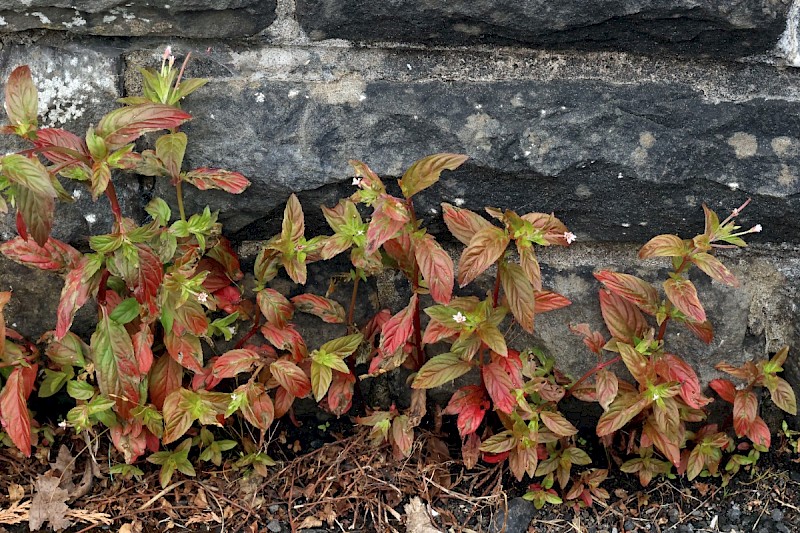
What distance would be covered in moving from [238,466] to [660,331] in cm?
102

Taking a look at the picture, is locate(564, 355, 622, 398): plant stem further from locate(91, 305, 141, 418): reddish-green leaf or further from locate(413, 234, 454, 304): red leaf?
locate(91, 305, 141, 418): reddish-green leaf

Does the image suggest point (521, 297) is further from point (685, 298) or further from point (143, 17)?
point (143, 17)

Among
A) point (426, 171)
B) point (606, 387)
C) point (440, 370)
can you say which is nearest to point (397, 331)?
point (440, 370)

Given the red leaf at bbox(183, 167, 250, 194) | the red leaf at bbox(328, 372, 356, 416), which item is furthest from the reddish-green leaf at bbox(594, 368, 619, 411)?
the red leaf at bbox(183, 167, 250, 194)

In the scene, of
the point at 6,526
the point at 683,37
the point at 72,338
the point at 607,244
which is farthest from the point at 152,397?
the point at 683,37

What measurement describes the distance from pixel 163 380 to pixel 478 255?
78 centimetres

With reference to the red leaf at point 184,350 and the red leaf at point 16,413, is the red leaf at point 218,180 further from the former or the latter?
the red leaf at point 16,413

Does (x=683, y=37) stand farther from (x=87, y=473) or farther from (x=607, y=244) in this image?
(x=87, y=473)

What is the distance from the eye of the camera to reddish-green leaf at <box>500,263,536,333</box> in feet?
5.80

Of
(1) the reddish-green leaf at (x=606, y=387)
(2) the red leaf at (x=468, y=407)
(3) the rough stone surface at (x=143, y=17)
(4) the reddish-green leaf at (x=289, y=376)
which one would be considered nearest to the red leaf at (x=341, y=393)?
(4) the reddish-green leaf at (x=289, y=376)

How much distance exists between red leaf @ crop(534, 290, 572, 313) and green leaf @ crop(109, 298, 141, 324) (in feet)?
2.82

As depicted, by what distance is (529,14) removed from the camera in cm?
178

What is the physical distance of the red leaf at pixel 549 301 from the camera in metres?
1.87

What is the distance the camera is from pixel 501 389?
1861 mm
